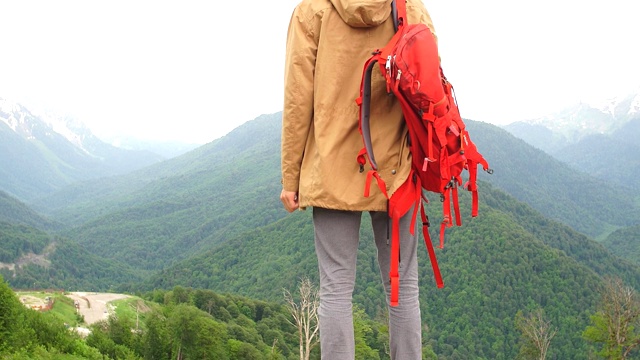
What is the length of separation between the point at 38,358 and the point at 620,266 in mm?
133831

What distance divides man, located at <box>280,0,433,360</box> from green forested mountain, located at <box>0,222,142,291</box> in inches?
5838

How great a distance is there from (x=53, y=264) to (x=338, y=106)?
557 feet

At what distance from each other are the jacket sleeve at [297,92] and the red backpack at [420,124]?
0.99 feet

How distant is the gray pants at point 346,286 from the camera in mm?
2488

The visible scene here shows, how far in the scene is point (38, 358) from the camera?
38.7ft

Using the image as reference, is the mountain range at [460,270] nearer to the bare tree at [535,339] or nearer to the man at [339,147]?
the bare tree at [535,339]

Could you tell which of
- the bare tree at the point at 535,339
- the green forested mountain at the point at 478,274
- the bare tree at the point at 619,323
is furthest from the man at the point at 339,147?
the green forested mountain at the point at 478,274

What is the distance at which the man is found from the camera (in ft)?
8.01

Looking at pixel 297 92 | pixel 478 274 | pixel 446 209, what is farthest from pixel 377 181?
pixel 478 274

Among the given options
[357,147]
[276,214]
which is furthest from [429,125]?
[276,214]

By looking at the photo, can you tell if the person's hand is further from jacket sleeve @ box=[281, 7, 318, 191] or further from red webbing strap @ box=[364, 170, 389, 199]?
red webbing strap @ box=[364, 170, 389, 199]

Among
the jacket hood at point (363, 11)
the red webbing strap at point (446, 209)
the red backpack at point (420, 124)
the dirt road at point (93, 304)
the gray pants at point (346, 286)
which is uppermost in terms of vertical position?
the jacket hood at point (363, 11)

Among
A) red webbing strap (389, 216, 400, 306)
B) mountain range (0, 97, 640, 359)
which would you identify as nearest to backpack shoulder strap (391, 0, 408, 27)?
red webbing strap (389, 216, 400, 306)

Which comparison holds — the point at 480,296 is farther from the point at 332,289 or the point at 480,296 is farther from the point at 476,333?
the point at 332,289
